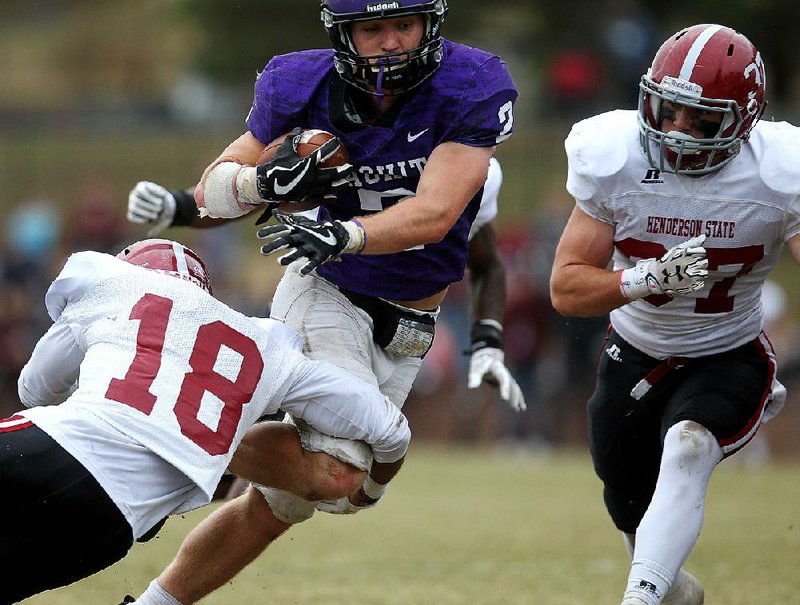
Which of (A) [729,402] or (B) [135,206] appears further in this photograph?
(B) [135,206]

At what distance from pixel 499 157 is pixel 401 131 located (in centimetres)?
1164

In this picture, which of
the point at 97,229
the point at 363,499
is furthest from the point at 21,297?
the point at 363,499

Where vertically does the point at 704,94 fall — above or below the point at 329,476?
above

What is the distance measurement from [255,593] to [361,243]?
6.87 ft

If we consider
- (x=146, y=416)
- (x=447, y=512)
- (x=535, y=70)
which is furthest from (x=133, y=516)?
(x=535, y=70)

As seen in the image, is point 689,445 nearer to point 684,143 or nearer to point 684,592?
point 684,592

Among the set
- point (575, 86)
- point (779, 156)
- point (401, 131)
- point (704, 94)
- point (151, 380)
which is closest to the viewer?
point (151, 380)

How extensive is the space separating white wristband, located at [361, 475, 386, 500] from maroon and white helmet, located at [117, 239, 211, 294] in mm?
963

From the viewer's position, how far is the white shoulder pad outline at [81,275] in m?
3.81

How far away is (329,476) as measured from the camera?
425 centimetres

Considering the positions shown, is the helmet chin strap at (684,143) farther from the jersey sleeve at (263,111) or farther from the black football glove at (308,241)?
the jersey sleeve at (263,111)

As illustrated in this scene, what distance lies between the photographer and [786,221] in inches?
172

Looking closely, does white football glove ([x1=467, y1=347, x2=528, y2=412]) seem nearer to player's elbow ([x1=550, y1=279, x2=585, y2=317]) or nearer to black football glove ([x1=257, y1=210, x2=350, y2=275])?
player's elbow ([x1=550, y1=279, x2=585, y2=317])

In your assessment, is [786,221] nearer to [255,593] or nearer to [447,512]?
[255,593]
